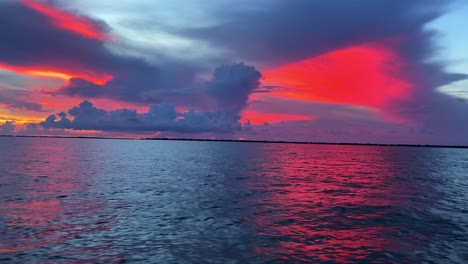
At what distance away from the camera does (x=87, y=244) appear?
20812 mm

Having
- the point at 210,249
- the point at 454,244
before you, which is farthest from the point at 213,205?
the point at 454,244

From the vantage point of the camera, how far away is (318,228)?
84.2 ft

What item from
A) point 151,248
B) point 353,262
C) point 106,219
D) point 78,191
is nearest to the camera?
point 353,262

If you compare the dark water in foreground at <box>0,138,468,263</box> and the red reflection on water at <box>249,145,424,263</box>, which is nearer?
the dark water in foreground at <box>0,138,468,263</box>

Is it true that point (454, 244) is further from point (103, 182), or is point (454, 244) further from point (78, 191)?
point (103, 182)

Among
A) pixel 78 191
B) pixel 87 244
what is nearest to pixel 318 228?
pixel 87 244

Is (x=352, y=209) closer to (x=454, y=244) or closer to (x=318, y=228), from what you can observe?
(x=318, y=228)

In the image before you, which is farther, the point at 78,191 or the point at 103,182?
the point at 103,182

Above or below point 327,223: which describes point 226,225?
below

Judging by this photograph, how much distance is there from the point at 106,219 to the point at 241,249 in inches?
515

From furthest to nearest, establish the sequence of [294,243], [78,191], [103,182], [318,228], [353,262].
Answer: [103,182]
[78,191]
[318,228]
[294,243]
[353,262]

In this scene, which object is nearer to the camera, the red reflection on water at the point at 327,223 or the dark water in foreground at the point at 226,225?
the dark water in foreground at the point at 226,225

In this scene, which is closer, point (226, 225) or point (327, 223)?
point (226, 225)

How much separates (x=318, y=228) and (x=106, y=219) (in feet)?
57.2
